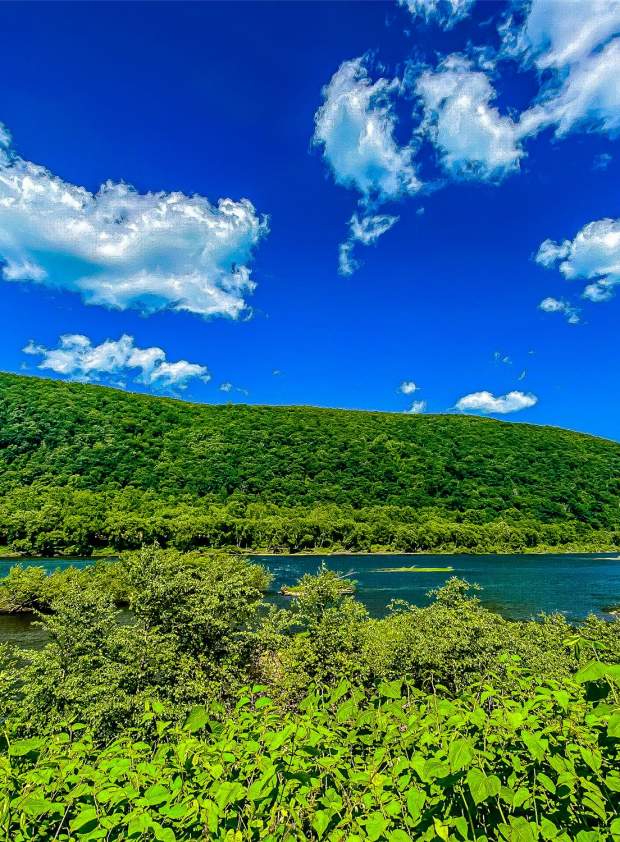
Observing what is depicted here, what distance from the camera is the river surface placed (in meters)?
46.2

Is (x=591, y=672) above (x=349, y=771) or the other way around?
above

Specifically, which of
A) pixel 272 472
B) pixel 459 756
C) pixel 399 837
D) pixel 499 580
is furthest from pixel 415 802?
pixel 272 472

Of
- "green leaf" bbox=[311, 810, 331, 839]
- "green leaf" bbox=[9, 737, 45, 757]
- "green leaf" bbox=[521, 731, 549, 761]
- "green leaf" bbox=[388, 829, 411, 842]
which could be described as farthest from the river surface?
"green leaf" bbox=[521, 731, 549, 761]

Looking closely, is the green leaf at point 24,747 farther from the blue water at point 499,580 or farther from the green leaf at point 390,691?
the blue water at point 499,580

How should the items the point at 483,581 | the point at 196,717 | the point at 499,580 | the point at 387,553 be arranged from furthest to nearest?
1. the point at 387,553
2. the point at 499,580
3. the point at 483,581
4. the point at 196,717

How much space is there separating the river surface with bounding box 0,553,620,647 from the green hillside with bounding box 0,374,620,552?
52.1 ft

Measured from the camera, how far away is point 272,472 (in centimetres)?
15138

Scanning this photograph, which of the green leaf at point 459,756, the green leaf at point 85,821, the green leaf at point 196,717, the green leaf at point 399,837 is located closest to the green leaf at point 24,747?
the green leaf at point 85,821

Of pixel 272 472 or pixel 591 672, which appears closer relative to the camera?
pixel 591 672

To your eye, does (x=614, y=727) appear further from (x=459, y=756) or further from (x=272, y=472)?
(x=272, y=472)

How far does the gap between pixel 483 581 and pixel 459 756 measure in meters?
72.9

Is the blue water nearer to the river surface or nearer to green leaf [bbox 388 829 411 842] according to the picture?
the river surface

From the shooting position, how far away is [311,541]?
107438 millimetres

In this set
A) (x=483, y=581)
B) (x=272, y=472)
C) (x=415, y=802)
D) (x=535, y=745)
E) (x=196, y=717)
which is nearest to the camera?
(x=415, y=802)
